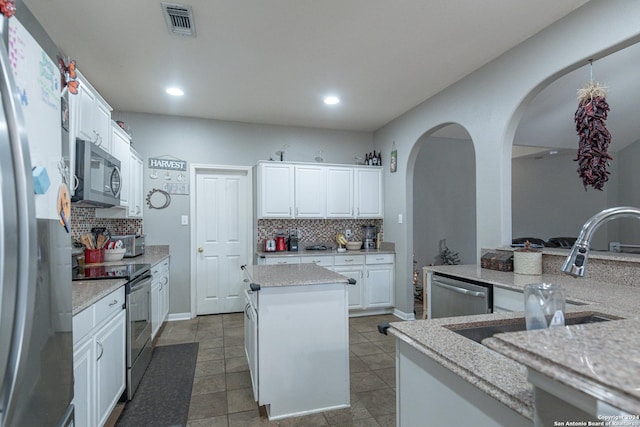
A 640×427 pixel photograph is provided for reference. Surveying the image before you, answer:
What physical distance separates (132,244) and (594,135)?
4.27 meters

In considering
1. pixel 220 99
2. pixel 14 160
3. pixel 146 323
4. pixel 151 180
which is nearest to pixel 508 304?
pixel 14 160

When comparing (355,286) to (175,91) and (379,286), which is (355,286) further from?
(175,91)

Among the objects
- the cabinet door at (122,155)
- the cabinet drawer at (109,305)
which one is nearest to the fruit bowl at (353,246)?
the cabinet door at (122,155)

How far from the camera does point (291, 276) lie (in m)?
2.27

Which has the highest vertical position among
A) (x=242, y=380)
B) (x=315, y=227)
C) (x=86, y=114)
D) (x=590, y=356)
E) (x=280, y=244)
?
(x=86, y=114)

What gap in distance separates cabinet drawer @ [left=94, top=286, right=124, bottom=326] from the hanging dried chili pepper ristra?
124 inches

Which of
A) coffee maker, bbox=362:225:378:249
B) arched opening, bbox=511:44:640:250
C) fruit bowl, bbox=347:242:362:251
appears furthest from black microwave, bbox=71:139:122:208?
arched opening, bbox=511:44:640:250

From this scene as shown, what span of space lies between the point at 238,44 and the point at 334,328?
233cm

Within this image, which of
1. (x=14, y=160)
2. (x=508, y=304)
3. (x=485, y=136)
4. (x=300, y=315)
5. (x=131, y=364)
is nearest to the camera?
(x=14, y=160)

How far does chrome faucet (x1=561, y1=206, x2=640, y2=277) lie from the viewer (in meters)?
0.87

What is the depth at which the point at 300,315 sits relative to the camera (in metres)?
2.12

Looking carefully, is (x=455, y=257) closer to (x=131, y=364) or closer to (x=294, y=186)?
(x=294, y=186)

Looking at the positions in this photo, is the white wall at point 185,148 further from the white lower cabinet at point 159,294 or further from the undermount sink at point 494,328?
the undermount sink at point 494,328

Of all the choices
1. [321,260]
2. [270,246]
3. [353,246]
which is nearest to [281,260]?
[270,246]
